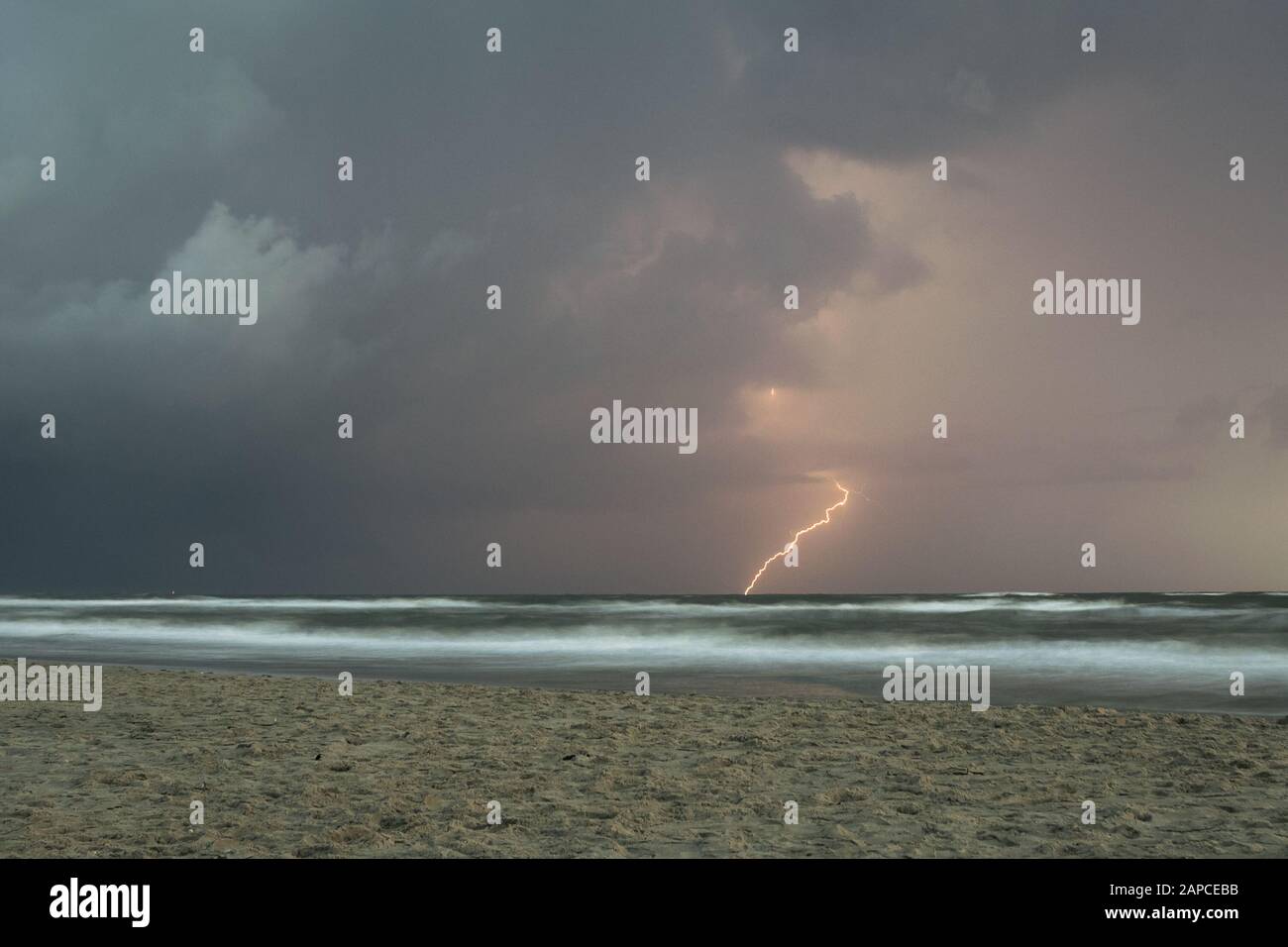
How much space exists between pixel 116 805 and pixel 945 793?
719 cm

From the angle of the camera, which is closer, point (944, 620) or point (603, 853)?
point (603, 853)

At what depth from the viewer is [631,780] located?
970 centimetres

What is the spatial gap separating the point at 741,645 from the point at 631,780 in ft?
73.8

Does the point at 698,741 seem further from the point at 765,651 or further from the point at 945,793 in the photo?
the point at 765,651

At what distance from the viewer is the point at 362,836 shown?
7.62m

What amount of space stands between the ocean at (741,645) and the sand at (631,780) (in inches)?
185

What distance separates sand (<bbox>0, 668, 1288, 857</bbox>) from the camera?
7.57 m

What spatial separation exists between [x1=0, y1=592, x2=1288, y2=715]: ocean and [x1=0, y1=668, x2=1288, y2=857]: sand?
4.69 metres

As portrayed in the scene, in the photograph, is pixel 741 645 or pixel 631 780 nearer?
pixel 631 780

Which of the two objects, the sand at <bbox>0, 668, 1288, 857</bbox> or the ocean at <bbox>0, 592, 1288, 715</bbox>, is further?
the ocean at <bbox>0, 592, 1288, 715</bbox>

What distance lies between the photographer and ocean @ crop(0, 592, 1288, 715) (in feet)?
66.7
